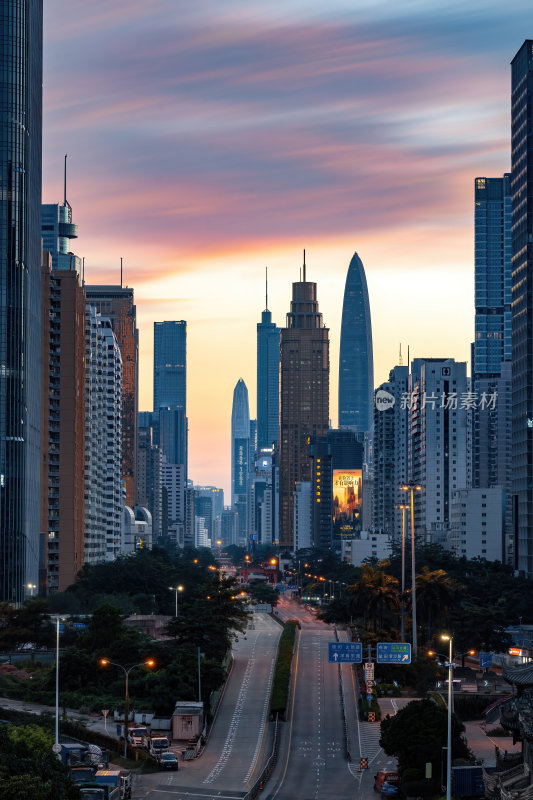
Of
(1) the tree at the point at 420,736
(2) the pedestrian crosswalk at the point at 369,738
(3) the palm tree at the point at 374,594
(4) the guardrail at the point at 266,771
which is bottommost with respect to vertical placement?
(2) the pedestrian crosswalk at the point at 369,738

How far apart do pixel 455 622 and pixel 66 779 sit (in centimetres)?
8386

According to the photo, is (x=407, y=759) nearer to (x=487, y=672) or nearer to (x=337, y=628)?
(x=487, y=672)

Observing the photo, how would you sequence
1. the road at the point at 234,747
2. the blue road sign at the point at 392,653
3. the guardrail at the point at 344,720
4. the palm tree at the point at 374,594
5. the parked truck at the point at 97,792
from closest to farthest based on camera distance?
the parked truck at the point at 97,792
the road at the point at 234,747
the guardrail at the point at 344,720
the blue road sign at the point at 392,653
the palm tree at the point at 374,594

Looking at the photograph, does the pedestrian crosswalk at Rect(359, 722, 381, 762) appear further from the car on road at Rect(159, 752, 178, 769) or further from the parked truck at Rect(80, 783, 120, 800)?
the parked truck at Rect(80, 783, 120, 800)

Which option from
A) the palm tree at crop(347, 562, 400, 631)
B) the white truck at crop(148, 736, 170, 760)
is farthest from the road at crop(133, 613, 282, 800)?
the palm tree at crop(347, 562, 400, 631)

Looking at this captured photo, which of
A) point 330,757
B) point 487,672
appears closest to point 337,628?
point 487,672

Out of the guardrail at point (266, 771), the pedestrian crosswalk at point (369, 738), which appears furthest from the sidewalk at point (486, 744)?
the guardrail at point (266, 771)

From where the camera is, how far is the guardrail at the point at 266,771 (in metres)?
85.6

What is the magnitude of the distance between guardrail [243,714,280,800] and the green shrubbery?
509cm

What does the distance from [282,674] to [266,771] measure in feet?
126

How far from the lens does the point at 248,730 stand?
113625 millimetres

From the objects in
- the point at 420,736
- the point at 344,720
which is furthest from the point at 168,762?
the point at 344,720

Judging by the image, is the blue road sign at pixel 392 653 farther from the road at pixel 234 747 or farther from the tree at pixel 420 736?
the tree at pixel 420 736

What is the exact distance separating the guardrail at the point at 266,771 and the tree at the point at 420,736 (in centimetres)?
825
